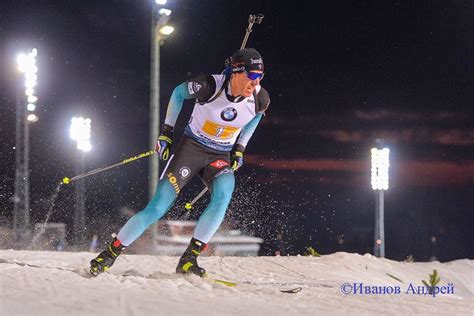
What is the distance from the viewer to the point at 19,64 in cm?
1781

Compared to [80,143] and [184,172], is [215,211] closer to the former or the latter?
[184,172]

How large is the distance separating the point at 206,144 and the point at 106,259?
1.34m

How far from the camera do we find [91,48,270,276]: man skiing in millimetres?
5012

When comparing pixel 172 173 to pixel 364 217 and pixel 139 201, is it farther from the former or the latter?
pixel 364 217

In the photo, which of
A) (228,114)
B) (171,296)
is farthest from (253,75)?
(171,296)

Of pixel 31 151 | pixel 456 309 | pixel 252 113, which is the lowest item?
pixel 456 309

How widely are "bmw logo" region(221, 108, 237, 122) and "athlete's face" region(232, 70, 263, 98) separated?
0.16 meters

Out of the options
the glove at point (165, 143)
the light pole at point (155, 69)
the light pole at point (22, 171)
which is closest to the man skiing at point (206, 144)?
the glove at point (165, 143)

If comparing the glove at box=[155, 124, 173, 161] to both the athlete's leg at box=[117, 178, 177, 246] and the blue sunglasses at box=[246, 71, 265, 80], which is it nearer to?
the athlete's leg at box=[117, 178, 177, 246]

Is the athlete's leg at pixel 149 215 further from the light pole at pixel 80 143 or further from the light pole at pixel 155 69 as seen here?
the light pole at pixel 80 143

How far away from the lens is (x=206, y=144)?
5.25 meters

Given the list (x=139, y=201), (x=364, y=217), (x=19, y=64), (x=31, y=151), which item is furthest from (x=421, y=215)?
(x=19, y=64)

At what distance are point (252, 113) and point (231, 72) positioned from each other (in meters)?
0.44

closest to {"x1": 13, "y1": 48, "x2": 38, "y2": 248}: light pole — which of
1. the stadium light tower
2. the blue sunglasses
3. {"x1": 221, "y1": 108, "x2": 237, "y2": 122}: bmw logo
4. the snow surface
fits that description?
the snow surface
